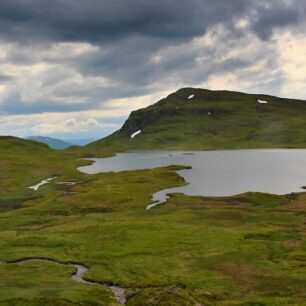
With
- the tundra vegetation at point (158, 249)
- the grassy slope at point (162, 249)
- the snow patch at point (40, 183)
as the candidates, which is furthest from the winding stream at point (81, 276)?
the snow patch at point (40, 183)

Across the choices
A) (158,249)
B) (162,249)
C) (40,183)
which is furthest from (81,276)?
(40,183)

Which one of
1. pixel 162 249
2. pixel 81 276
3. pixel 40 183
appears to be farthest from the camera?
→ pixel 40 183

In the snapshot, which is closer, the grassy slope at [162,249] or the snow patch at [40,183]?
the grassy slope at [162,249]

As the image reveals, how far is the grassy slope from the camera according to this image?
50.3 metres

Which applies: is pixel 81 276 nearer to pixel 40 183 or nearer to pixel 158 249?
pixel 158 249

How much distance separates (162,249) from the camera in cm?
7050

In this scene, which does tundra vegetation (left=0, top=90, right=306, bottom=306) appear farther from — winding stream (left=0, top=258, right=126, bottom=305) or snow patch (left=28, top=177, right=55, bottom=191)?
snow patch (left=28, top=177, right=55, bottom=191)

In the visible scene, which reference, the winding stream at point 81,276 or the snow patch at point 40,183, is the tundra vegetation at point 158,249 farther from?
the snow patch at point 40,183

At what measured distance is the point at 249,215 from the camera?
96.8 metres

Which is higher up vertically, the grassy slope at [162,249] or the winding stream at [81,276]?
the grassy slope at [162,249]

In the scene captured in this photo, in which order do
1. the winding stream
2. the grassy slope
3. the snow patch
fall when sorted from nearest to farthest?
the grassy slope < the winding stream < the snow patch

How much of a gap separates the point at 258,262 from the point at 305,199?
2289 inches

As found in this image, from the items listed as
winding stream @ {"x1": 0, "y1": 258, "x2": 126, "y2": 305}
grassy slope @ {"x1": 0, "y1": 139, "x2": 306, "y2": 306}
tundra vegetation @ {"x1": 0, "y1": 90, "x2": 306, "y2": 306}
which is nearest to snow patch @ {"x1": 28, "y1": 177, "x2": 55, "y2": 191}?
tundra vegetation @ {"x1": 0, "y1": 90, "x2": 306, "y2": 306}

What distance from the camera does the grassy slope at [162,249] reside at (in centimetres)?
5034
